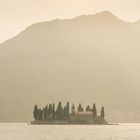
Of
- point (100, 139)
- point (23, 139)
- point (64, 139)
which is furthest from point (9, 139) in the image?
point (100, 139)

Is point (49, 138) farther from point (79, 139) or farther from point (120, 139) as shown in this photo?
point (120, 139)

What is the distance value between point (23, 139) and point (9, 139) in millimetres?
3525

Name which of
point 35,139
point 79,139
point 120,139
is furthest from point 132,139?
point 35,139

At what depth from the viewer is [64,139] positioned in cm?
15838

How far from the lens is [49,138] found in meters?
162

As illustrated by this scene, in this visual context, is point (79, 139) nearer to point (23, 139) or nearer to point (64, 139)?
point (64, 139)

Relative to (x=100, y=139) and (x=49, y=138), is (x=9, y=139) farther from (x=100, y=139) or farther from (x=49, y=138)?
(x=100, y=139)

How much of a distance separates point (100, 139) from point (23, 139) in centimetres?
2031

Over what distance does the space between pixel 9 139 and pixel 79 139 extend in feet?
59.7

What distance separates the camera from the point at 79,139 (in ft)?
526

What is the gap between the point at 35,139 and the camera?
158 meters

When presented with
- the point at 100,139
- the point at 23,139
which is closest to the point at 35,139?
the point at 23,139

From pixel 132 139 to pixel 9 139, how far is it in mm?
31580

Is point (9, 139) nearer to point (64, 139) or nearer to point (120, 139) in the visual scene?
point (64, 139)
